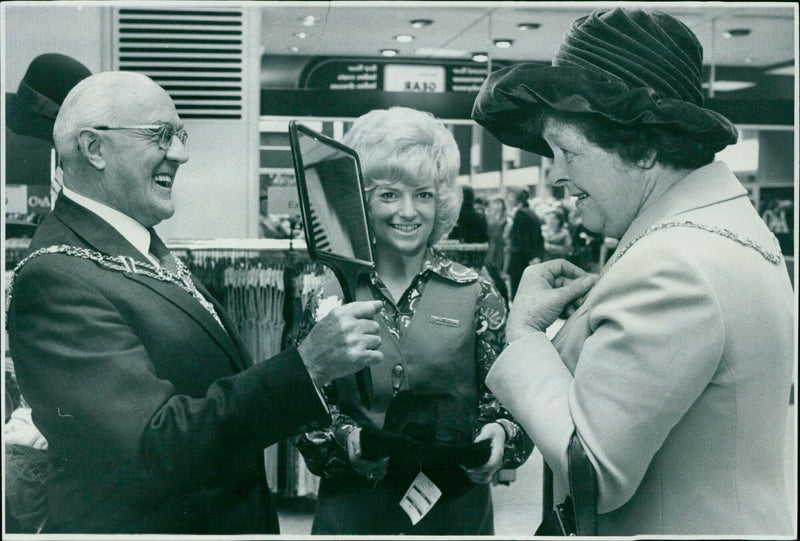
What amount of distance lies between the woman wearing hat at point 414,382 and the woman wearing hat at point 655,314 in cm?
44

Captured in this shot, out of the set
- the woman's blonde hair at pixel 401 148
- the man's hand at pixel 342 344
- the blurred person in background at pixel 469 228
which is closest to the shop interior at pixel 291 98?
the woman's blonde hair at pixel 401 148

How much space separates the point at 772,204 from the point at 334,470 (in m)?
4.62

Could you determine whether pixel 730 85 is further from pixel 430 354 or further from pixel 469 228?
pixel 430 354

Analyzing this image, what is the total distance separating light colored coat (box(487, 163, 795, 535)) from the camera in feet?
3.52

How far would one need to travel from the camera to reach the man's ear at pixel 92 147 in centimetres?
135

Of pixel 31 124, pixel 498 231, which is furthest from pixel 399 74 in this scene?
pixel 31 124

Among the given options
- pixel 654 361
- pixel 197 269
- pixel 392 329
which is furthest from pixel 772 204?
pixel 654 361

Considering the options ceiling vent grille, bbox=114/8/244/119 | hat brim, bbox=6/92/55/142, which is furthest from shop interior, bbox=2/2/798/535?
hat brim, bbox=6/92/55/142

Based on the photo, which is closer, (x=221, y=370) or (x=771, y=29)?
(x=221, y=370)

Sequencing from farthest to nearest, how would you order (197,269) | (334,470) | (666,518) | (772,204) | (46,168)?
(772,204), (197,269), (46,168), (334,470), (666,518)

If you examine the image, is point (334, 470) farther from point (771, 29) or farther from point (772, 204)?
point (771, 29)

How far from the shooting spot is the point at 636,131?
1.19 m

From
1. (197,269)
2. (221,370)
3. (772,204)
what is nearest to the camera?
(221,370)

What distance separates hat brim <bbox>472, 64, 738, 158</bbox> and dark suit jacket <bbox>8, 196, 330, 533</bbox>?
54cm
